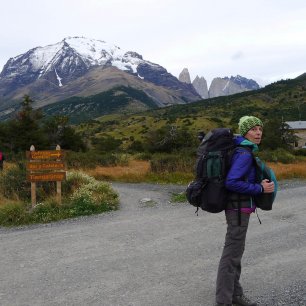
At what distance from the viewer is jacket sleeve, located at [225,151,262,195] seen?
432 centimetres

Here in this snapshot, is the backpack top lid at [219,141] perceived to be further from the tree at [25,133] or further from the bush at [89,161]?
the tree at [25,133]

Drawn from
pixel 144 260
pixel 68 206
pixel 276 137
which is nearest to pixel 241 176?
pixel 144 260

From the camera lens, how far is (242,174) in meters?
4.34

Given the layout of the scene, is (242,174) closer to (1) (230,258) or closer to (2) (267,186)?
(2) (267,186)

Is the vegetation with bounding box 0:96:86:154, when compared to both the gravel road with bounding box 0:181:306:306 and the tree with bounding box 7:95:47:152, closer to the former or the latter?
the tree with bounding box 7:95:47:152

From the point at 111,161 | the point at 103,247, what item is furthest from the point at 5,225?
the point at 111,161

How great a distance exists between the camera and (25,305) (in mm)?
4824

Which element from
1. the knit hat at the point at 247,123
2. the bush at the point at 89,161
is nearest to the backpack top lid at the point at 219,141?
the knit hat at the point at 247,123

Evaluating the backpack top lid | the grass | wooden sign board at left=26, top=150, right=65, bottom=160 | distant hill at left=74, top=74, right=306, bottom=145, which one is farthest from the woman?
distant hill at left=74, top=74, right=306, bottom=145

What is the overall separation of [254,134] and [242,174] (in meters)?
0.53

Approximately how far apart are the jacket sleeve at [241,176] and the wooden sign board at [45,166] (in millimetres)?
8140

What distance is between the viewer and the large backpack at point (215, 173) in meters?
4.36

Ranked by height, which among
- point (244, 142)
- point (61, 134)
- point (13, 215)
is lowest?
point (13, 215)

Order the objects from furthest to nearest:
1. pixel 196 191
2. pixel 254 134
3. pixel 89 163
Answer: pixel 89 163, pixel 254 134, pixel 196 191
